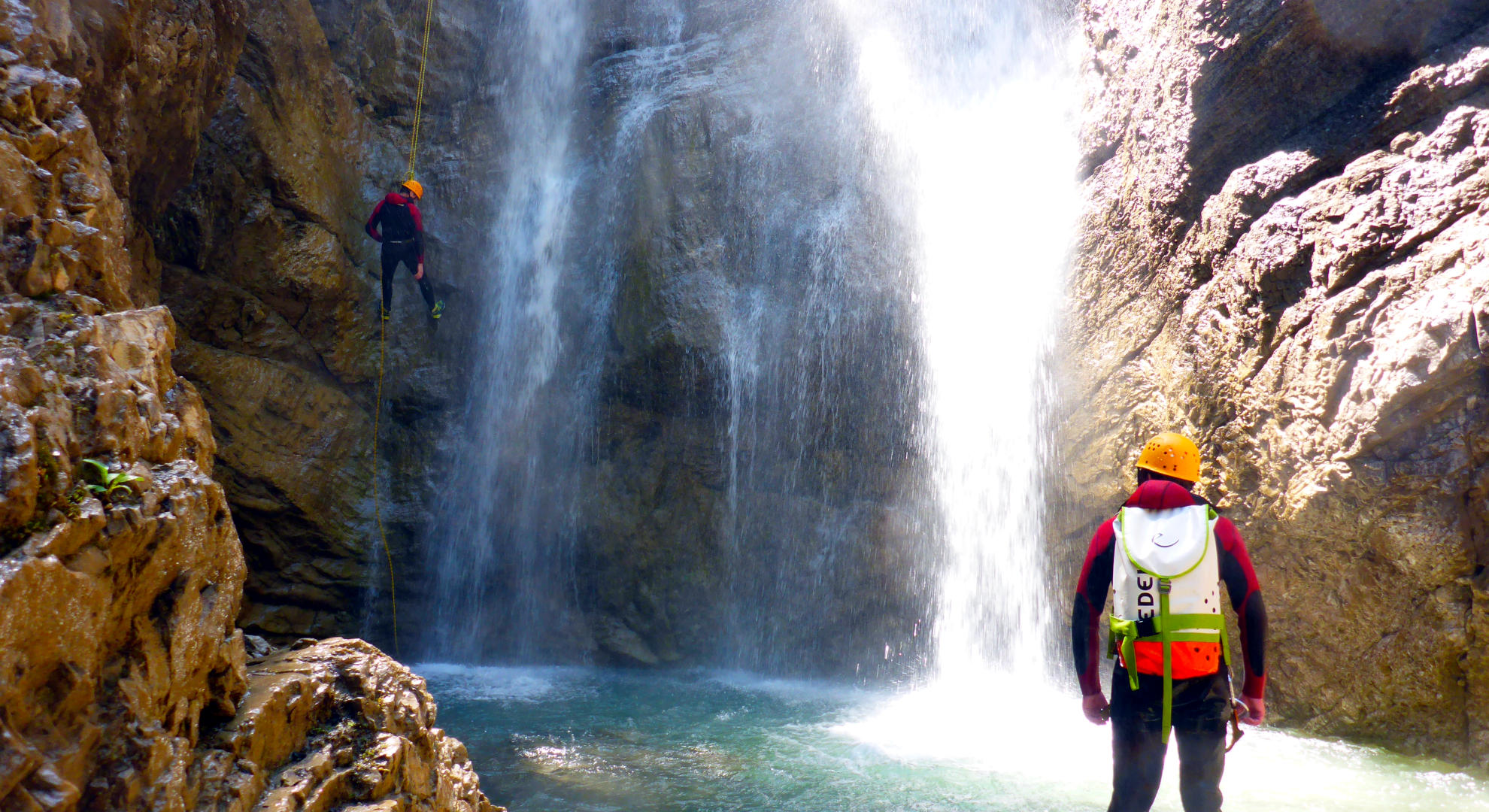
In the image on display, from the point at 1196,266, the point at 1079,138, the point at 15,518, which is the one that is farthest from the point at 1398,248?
the point at 15,518

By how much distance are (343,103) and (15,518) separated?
911 centimetres

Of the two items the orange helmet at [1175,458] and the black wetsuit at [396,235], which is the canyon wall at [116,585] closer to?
the orange helmet at [1175,458]

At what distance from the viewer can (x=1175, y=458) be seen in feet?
9.64

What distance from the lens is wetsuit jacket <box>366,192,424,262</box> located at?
8633mm

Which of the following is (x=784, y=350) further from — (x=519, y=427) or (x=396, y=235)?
(x=396, y=235)

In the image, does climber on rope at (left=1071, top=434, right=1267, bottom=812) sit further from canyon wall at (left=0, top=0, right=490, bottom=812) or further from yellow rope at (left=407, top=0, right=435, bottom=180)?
yellow rope at (left=407, top=0, right=435, bottom=180)

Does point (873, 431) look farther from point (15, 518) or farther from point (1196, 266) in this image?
point (15, 518)

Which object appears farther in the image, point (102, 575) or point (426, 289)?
point (426, 289)

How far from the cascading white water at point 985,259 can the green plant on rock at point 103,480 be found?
6786mm

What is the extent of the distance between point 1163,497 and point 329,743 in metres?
2.92

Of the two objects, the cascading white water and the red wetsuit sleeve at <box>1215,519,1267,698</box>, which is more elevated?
the cascading white water

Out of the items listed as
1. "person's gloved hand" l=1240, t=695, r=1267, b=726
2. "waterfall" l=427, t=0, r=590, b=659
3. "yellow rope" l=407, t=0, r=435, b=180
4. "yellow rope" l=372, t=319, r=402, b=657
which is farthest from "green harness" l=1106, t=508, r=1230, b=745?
"yellow rope" l=407, t=0, r=435, b=180

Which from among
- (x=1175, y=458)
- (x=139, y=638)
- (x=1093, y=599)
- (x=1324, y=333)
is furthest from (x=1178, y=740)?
(x=1324, y=333)

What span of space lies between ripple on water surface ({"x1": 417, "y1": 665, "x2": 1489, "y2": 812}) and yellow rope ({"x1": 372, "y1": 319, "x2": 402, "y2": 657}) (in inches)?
79.7
